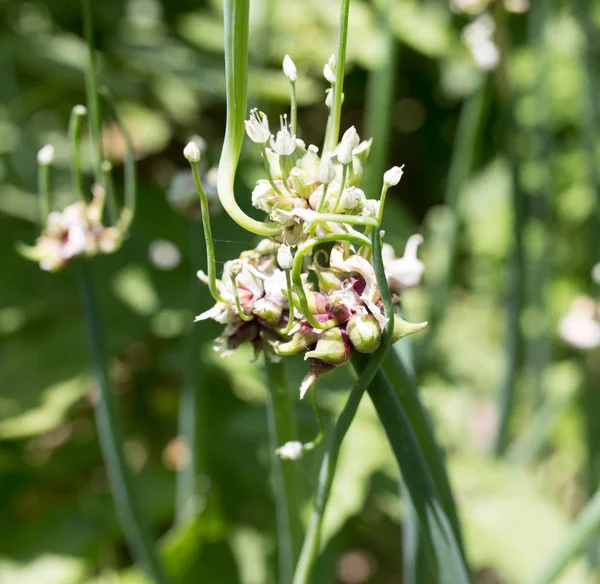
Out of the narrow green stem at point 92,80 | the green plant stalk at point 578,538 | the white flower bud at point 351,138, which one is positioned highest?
the narrow green stem at point 92,80

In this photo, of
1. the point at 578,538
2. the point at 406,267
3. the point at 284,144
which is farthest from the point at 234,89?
the point at 578,538

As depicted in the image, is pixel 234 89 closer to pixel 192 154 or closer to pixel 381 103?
pixel 192 154

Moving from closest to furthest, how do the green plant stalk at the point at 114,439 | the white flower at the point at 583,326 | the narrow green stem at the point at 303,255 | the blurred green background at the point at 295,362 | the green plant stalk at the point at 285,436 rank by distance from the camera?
the narrow green stem at the point at 303,255 < the green plant stalk at the point at 285,436 < the green plant stalk at the point at 114,439 < the white flower at the point at 583,326 < the blurred green background at the point at 295,362

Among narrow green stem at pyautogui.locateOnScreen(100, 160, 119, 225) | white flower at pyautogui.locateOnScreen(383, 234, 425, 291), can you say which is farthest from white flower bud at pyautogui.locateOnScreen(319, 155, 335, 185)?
narrow green stem at pyautogui.locateOnScreen(100, 160, 119, 225)

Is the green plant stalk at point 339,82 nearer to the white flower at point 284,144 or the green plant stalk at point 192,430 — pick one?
the white flower at point 284,144

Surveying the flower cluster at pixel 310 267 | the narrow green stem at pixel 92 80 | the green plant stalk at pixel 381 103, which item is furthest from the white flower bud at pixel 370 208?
the green plant stalk at pixel 381 103

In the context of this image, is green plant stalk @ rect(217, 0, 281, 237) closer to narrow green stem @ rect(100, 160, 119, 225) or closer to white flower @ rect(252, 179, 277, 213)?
white flower @ rect(252, 179, 277, 213)
